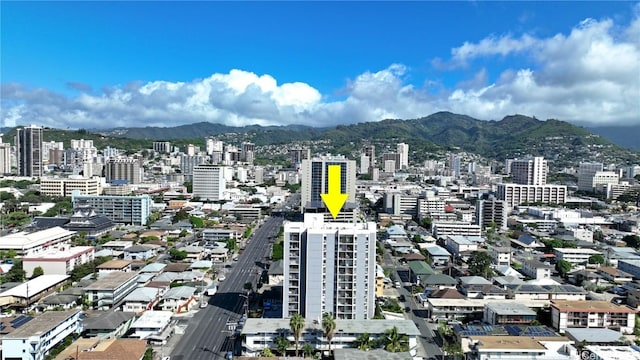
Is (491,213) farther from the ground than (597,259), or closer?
farther from the ground

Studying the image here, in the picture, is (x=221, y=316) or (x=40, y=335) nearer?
(x=40, y=335)

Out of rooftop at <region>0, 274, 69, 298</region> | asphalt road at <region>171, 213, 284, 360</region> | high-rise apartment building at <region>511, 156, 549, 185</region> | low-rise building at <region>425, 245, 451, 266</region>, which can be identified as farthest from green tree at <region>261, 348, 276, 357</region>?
high-rise apartment building at <region>511, 156, 549, 185</region>

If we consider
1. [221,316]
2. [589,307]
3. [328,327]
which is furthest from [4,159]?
[589,307]

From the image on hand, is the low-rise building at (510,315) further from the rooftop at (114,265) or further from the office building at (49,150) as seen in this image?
the office building at (49,150)

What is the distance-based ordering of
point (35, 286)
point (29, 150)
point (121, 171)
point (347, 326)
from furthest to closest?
1. point (29, 150)
2. point (121, 171)
3. point (35, 286)
4. point (347, 326)

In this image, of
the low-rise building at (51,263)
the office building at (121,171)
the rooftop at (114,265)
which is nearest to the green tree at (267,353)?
the rooftop at (114,265)

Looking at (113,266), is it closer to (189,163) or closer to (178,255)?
(178,255)
